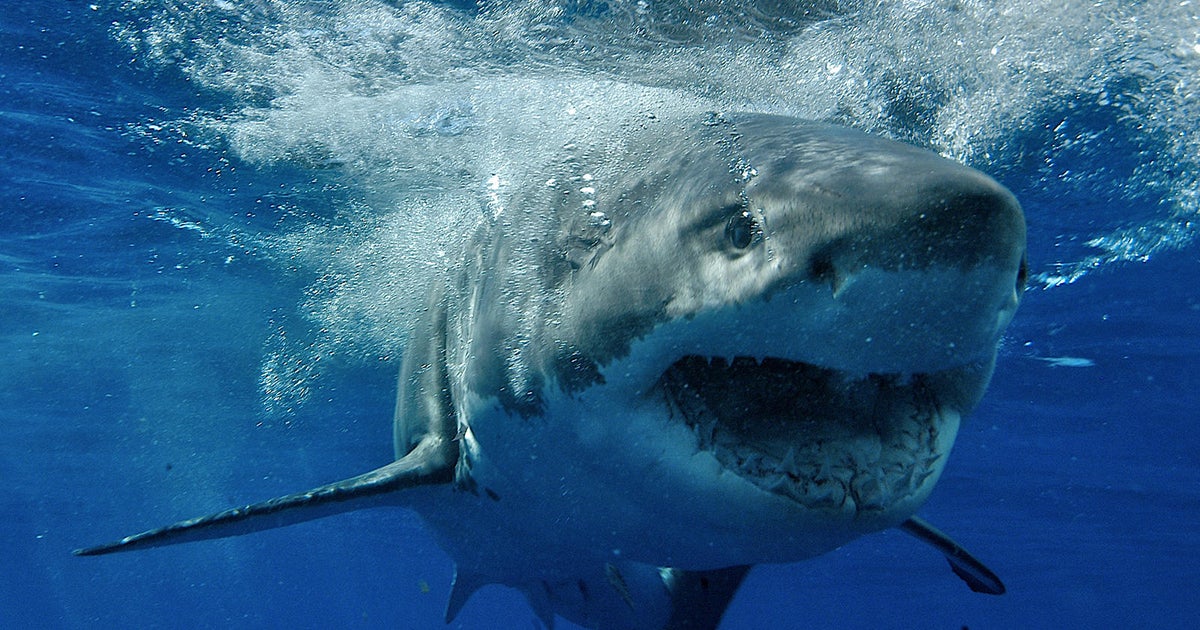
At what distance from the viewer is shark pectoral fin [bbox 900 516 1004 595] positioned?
4.83m

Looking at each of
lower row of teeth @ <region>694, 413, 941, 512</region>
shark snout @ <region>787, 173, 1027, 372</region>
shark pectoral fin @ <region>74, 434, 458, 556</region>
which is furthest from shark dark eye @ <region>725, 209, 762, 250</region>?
shark pectoral fin @ <region>74, 434, 458, 556</region>

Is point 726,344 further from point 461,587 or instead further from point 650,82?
point 650,82

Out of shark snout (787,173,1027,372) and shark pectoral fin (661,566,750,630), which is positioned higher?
shark snout (787,173,1027,372)

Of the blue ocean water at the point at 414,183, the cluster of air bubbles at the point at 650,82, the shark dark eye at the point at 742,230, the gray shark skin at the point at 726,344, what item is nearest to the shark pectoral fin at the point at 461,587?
the gray shark skin at the point at 726,344

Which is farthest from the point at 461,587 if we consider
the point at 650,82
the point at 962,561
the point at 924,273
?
the point at 924,273

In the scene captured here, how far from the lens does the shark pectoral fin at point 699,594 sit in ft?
17.1

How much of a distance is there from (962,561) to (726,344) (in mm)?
3706

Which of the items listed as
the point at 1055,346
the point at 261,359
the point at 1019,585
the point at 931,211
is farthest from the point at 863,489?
the point at 1019,585

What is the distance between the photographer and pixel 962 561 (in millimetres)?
4996

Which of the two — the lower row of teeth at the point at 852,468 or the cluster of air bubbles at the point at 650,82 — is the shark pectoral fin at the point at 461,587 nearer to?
the cluster of air bubbles at the point at 650,82

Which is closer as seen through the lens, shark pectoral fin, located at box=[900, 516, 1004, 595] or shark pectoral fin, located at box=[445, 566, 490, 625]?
shark pectoral fin, located at box=[900, 516, 1004, 595]

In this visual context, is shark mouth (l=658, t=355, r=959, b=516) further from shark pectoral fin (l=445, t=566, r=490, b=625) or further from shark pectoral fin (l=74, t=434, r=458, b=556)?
shark pectoral fin (l=445, t=566, r=490, b=625)

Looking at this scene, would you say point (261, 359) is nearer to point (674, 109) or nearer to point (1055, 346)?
point (674, 109)

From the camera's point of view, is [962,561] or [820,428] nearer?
[820,428]
